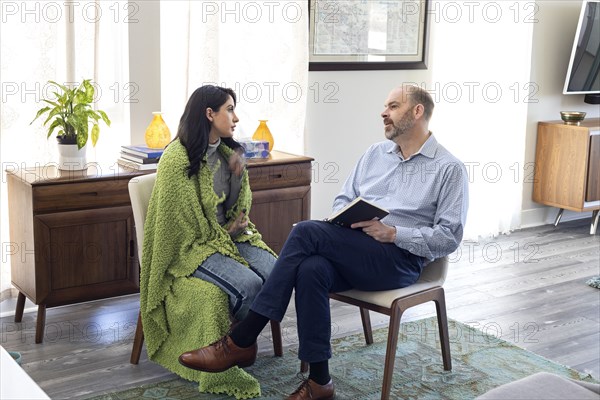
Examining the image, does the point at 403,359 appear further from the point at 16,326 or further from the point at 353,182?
the point at 16,326

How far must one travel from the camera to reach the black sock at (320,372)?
2.89m

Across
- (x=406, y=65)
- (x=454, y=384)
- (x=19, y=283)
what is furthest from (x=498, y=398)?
(x=406, y=65)

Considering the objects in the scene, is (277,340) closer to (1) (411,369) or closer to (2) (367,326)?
(2) (367,326)

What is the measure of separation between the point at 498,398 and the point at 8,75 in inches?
104

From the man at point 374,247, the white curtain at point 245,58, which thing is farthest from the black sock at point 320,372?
the white curtain at point 245,58

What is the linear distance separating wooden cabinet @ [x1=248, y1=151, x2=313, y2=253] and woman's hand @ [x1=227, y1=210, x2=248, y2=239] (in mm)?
585

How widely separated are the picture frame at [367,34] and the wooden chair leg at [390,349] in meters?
2.03

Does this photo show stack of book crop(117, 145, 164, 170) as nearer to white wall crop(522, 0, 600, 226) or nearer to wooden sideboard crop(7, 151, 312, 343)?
wooden sideboard crop(7, 151, 312, 343)

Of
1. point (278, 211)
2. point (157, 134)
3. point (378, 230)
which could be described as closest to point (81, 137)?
point (157, 134)

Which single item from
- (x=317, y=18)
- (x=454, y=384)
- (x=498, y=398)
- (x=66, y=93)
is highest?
(x=317, y=18)

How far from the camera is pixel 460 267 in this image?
477 cm

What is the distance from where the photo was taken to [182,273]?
307cm

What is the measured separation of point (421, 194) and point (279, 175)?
1.01m

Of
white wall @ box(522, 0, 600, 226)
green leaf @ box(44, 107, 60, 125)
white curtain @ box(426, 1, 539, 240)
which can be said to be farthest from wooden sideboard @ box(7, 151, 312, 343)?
white wall @ box(522, 0, 600, 226)
